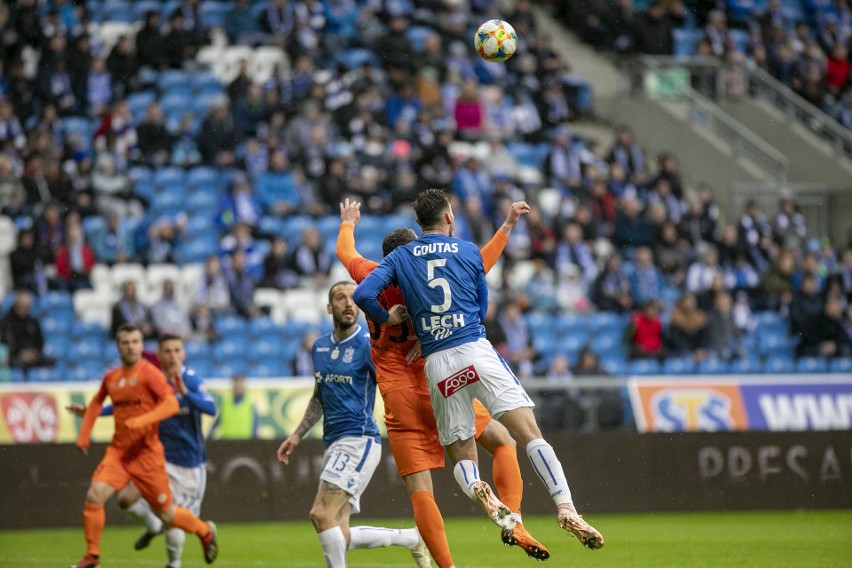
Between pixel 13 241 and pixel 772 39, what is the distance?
14.7 m

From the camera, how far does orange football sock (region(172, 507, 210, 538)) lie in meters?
11.0

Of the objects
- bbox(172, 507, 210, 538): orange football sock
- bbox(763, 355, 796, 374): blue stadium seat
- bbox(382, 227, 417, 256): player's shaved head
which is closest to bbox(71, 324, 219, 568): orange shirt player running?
bbox(172, 507, 210, 538): orange football sock

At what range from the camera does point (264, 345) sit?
18141 mm

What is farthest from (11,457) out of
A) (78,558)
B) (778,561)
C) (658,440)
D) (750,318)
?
(750,318)

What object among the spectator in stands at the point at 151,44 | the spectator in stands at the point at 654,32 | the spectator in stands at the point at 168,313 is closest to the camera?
the spectator in stands at the point at 168,313

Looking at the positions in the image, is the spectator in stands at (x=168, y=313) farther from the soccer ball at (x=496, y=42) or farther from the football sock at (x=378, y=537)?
the football sock at (x=378, y=537)

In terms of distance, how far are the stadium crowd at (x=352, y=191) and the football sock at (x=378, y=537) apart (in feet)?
25.2

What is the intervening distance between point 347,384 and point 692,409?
8753 mm

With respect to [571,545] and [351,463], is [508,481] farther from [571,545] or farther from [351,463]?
[571,545]

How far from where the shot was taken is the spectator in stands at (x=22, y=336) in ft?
57.0

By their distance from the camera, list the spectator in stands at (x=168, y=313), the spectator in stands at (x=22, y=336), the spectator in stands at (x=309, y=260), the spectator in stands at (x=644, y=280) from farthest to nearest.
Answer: the spectator in stands at (x=644, y=280), the spectator in stands at (x=309, y=260), the spectator in stands at (x=168, y=313), the spectator in stands at (x=22, y=336)

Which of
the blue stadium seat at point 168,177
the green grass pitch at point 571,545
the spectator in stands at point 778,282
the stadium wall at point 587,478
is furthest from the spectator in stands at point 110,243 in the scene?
the spectator in stands at point 778,282

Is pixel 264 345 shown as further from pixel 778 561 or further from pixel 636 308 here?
pixel 778 561

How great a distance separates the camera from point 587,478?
15969 mm
